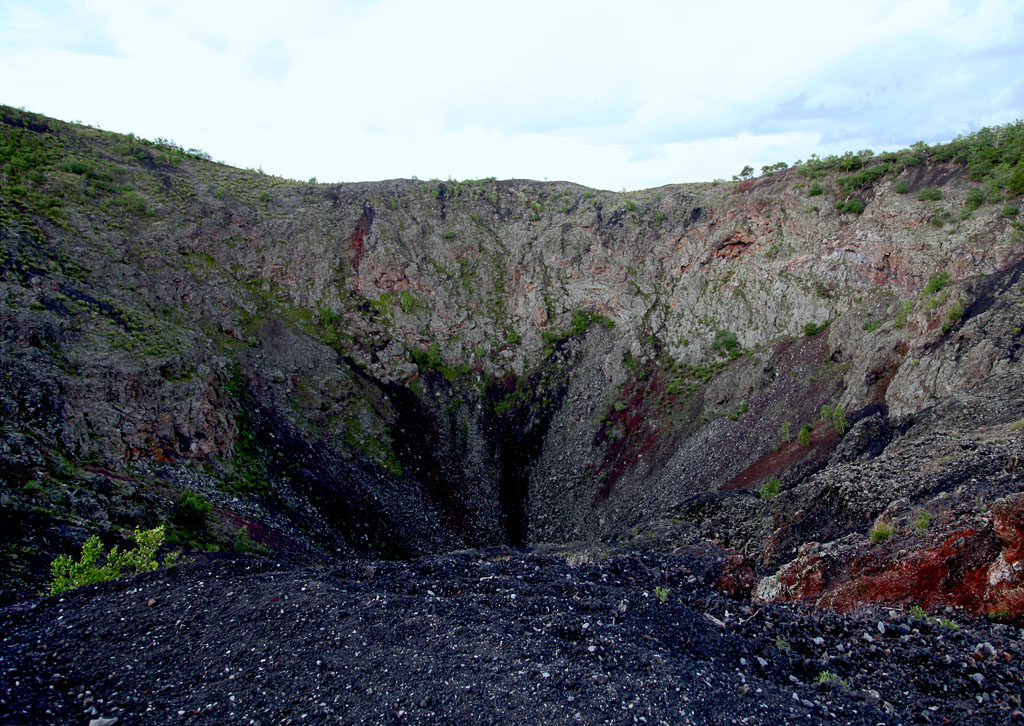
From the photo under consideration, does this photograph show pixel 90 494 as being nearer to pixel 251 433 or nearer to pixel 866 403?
pixel 251 433

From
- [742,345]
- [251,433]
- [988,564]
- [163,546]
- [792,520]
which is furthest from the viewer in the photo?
[742,345]

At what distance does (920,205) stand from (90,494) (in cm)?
4019

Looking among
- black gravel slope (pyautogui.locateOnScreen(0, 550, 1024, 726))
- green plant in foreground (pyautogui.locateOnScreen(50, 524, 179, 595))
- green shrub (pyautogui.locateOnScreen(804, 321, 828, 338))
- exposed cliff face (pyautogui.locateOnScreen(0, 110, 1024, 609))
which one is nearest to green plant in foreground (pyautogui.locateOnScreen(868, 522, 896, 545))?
exposed cliff face (pyautogui.locateOnScreen(0, 110, 1024, 609))

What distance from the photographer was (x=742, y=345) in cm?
3162

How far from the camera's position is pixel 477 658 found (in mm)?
9500

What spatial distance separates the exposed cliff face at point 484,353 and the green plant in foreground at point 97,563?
154 centimetres

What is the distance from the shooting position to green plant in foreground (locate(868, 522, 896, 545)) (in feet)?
39.9

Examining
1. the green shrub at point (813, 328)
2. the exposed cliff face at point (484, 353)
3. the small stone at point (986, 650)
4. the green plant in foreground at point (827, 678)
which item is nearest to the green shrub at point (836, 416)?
the exposed cliff face at point (484, 353)

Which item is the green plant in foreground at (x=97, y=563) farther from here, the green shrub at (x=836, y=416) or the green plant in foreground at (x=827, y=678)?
the green shrub at (x=836, y=416)

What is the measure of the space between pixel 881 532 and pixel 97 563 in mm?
21488

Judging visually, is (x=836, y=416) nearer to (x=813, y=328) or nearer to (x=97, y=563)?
(x=813, y=328)

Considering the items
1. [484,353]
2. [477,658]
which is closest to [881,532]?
[477,658]

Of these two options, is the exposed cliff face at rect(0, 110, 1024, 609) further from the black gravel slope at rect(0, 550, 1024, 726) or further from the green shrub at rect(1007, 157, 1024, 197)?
the black gravel slope at rect(0, 550, 1024, 726)

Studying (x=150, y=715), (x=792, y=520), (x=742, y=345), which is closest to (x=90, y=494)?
(x=150, y=715)
